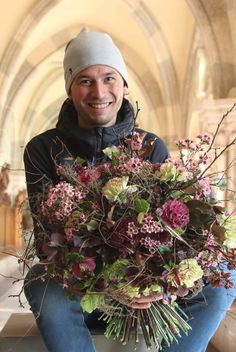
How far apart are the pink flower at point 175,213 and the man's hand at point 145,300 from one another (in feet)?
0.77

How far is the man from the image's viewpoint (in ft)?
5.76

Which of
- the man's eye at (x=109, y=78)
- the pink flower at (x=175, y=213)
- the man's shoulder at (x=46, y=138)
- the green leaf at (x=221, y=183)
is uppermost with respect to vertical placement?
the man's eye at (x=109, y=78)

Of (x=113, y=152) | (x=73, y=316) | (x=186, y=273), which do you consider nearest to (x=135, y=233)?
(x=186, y=273)

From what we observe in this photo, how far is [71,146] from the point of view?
211 centimetres

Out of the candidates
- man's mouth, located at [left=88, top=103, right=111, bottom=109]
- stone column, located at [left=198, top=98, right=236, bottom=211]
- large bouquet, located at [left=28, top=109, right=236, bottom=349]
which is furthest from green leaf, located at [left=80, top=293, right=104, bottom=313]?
stone column, located at [left=198, top=98, right=236, bottom=211]

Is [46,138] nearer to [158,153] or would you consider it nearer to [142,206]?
[158,153]

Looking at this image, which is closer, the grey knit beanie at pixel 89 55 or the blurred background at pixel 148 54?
the grey knit beanie at pixel 89 55

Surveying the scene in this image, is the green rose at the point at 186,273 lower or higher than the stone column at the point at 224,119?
lower

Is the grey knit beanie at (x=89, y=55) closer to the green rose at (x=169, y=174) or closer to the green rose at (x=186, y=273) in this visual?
the green rose at (x=169, y=174)

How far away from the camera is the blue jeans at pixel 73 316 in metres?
1.75

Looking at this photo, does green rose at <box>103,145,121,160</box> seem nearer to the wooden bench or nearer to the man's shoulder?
the man's shoulder

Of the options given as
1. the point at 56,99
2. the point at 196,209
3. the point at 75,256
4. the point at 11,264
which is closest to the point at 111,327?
the point at 75,256

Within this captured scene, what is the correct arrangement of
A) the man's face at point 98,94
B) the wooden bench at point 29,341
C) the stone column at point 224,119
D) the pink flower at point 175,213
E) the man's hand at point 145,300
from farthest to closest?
the stone column at point 224,119
the man's face at point 98,94
the wooden bench at point 29,341
the man's hand at point 145,300
the pink flower at point 175,213

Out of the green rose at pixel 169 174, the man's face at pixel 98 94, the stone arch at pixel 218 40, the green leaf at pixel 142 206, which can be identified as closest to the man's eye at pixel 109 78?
the man's face at pixel 98 94
